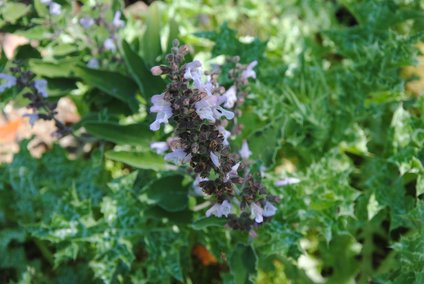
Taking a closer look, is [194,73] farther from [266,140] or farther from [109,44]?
[109,44]

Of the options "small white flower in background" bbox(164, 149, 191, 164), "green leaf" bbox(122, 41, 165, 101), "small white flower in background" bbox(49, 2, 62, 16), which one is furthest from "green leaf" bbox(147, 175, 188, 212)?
"small white flower in background" bbox(49, 2, 62, 16)

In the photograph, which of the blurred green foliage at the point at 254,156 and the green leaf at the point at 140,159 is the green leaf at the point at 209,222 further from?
the green leaf at the point at 140,159

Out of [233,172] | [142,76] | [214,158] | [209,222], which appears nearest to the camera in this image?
[214,158]

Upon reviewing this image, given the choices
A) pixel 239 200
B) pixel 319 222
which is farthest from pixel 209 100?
pixel 319 222

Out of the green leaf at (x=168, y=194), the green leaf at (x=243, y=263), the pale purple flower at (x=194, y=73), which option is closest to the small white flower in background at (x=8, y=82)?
the green leaf at (x=168, y=194)

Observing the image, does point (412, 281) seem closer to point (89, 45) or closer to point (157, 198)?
point (157, 198)

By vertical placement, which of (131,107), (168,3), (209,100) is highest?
(209,100)

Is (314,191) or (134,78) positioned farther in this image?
(134,78)

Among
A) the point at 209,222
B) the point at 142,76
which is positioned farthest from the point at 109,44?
the point at 209,222
